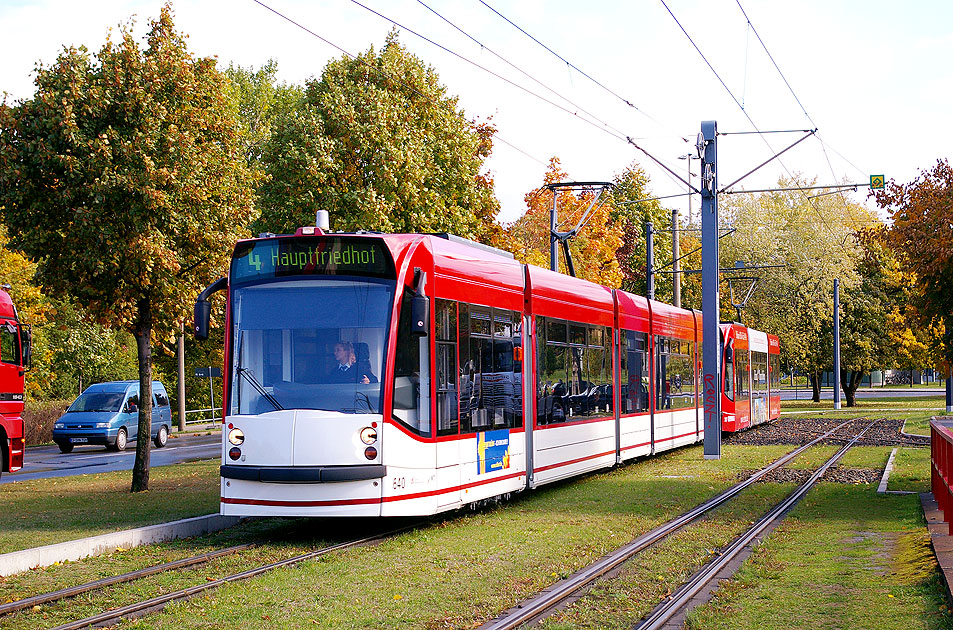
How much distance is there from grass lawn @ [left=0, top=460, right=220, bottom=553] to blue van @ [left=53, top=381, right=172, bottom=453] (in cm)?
1127

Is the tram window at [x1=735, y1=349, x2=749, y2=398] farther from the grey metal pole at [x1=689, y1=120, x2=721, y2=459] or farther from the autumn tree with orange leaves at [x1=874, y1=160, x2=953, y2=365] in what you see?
the autumn tree with orange leaves at [x1=874, y1=160, x2=953, y2=365]

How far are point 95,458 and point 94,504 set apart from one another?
48.0 feet

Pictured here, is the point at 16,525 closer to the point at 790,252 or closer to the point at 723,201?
the point at 790,252

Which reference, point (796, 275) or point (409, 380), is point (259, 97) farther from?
point (409, 380)

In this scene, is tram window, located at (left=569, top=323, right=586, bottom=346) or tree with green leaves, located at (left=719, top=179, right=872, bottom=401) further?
tree with green leaves, located at (left=719, top=179, right=872, bottom=401)

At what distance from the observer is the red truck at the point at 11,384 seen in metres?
19.9

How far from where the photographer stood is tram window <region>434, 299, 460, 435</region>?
13.0 meters

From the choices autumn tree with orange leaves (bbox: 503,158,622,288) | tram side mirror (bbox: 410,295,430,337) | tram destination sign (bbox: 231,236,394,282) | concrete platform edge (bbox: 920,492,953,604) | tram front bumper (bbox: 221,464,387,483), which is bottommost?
concrete platform edge (bbox: 920,492,953,604)

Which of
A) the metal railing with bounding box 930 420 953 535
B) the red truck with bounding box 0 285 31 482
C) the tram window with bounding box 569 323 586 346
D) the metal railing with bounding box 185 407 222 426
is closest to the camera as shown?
the metal railing with bounding box 930 420 953 535

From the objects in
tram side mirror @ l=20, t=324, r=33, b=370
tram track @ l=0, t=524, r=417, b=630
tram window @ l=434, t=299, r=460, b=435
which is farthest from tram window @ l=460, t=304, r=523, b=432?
tram side mirror @ l=20, t=324, r=33, b=370

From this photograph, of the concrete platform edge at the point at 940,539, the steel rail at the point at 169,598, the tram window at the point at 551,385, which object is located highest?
the tram window at the point at 551,385

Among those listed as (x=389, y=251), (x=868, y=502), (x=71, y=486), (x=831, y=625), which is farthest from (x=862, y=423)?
(x=831, y=625)

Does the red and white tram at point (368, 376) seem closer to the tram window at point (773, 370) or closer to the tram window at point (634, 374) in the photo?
the tram window at point (634, 374)

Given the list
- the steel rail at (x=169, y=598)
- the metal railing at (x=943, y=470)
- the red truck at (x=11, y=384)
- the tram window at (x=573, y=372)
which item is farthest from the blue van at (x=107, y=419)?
the metal railing at (x=943, y=470)
